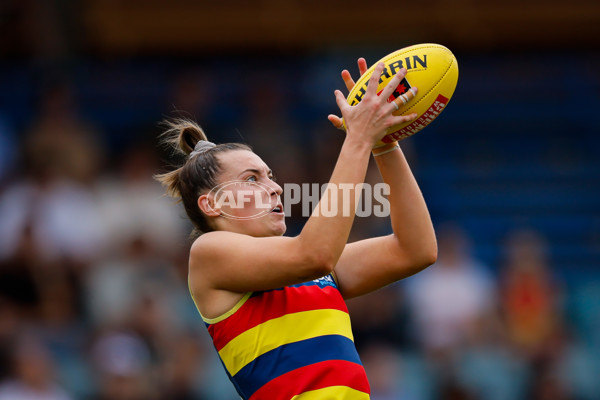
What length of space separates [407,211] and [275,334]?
0.79 metres

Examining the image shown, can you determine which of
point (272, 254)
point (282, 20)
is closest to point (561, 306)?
point (282, 20)

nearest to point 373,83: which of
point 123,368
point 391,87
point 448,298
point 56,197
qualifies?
point 391,87

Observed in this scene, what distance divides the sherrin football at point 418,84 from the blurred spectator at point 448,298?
4850 millimetres

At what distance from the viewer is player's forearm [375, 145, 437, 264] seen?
360 cm

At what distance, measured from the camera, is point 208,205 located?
3529mm

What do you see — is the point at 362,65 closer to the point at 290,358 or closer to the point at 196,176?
the point at 196,176

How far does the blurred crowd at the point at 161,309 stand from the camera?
23.8ft

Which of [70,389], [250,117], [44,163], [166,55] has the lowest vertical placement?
[70,389]

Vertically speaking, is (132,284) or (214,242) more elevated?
(214,242)

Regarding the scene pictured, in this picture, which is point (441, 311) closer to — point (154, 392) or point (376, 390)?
point (376, 390)

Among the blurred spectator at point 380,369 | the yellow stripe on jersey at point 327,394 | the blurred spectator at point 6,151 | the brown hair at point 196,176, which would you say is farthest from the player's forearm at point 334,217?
the blurred spectator at point 6,151

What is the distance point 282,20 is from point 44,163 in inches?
148

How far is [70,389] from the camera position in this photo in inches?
300

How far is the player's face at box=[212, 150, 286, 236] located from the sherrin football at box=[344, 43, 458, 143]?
0.49 m
